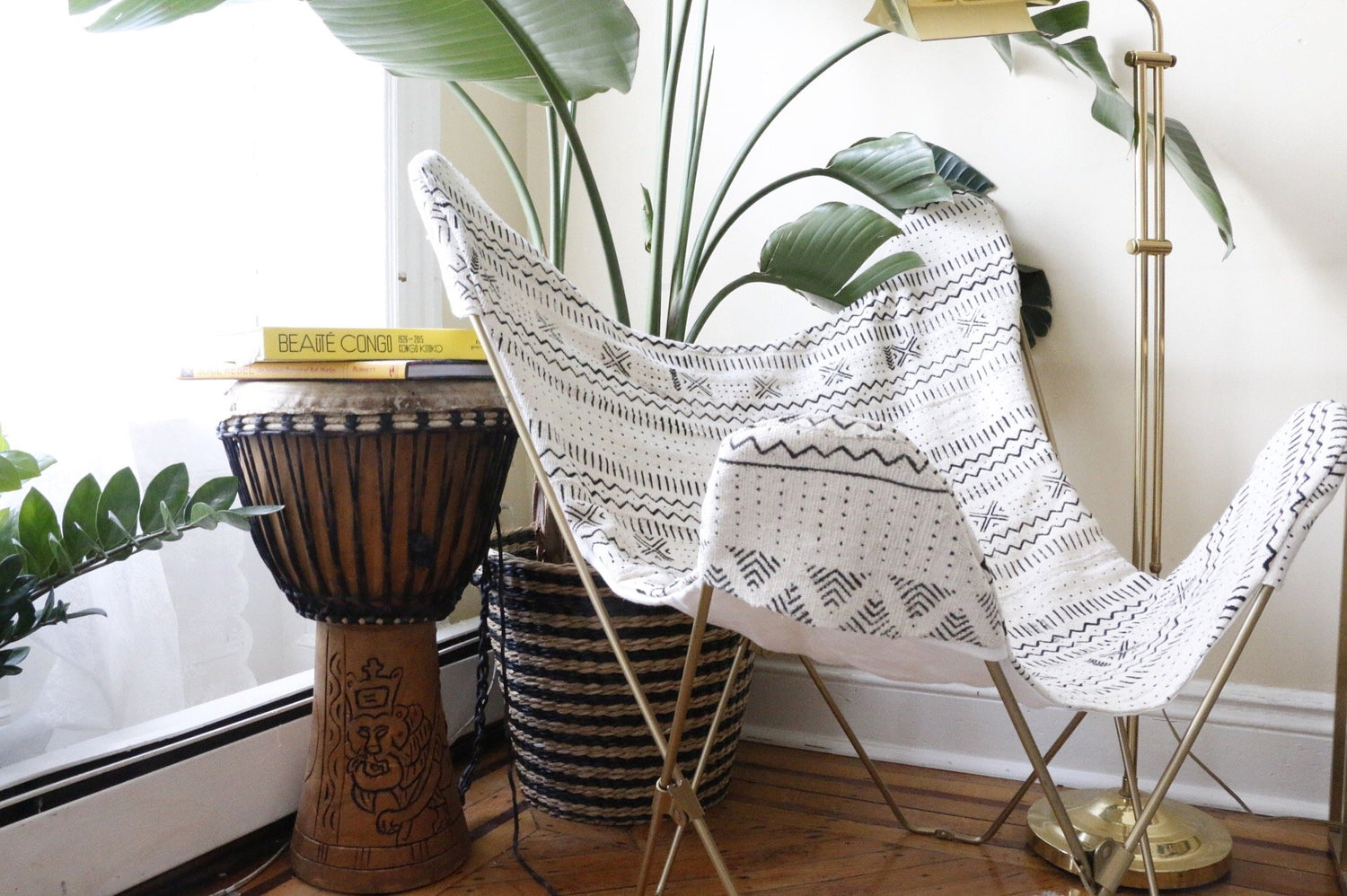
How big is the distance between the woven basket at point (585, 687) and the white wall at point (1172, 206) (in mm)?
629

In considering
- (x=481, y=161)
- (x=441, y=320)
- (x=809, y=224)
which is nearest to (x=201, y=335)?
(x=441, y=320)

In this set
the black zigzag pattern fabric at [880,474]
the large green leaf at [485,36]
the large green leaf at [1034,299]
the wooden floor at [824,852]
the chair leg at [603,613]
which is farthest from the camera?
the large green leaf at [1034,299]

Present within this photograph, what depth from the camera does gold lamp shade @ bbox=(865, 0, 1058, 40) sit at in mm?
963

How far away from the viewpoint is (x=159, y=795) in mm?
1053

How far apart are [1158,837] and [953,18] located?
3.10 ft

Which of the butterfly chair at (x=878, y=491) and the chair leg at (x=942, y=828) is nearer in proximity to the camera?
the butterfly chair at (x=878, y=491)

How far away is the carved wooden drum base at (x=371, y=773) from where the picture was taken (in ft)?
3.56

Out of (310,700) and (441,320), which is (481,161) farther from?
(310,700)

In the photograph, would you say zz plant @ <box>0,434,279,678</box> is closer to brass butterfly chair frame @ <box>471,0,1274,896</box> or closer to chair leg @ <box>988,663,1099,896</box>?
brass butterfly chair frame @ <box>471,0,1274,896</box>

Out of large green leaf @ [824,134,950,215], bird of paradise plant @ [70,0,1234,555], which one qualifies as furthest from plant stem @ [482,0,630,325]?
large green leaf @ [824,134,950,215]

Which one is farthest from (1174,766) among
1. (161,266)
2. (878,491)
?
(161,266)

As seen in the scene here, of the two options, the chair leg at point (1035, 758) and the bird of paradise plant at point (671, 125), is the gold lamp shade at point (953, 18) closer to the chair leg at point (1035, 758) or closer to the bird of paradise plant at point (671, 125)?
the bird of paradise plant at point (671, 125)

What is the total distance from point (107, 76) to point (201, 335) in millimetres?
304

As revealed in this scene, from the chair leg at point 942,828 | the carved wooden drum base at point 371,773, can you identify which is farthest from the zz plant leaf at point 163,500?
the chair leg at point 942,828
